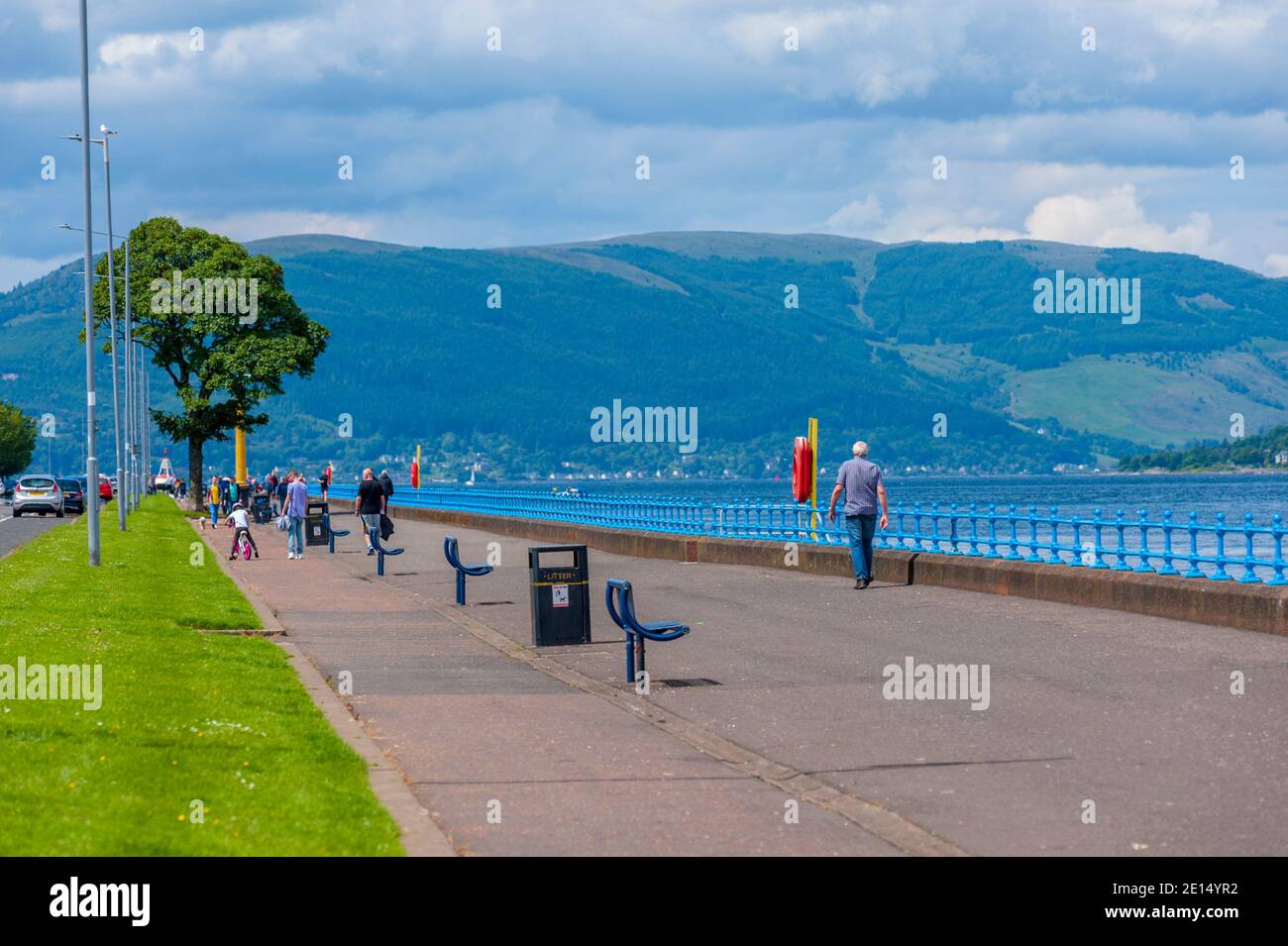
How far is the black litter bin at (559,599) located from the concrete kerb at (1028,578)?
617 centimetres

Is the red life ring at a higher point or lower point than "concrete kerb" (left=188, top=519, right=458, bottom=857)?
higher

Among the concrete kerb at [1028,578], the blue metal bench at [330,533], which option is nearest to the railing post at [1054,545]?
the concrete kerb at [1028,578]

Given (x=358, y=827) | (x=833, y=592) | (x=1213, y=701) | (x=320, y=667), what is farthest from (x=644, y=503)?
(x=358, y=827)

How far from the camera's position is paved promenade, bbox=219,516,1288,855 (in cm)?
851

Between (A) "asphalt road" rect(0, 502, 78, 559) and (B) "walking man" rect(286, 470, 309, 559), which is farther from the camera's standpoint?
(A) "asphalt road" rect(0, 502, 78, 559)

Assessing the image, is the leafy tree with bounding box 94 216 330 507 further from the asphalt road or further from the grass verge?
the grass verge

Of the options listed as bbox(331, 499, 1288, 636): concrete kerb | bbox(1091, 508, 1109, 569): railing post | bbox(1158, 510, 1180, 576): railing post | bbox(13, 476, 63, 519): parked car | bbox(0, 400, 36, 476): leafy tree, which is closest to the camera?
bbox(331, 499, 1288, 636): concrete kerb

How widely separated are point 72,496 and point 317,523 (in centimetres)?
3513

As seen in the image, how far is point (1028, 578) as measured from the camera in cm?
2238

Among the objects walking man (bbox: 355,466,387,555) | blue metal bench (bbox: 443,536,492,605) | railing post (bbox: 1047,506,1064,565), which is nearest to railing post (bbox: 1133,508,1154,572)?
railing post (bbox: 1047,506,1064,565)

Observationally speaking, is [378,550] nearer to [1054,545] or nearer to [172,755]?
[1054,545]

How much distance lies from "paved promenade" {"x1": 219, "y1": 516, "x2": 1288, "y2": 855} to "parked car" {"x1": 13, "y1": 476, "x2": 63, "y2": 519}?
47.1m

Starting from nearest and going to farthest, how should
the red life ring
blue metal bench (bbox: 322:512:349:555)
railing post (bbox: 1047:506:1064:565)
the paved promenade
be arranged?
the paved promenade → railing post (bbox: 1047:506:1064:565) → the red life ring → blue metal bench (bbox: 322:512:349:555)

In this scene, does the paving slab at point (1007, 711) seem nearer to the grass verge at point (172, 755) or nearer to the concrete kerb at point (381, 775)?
the concrete kerb at point (381, 775)
